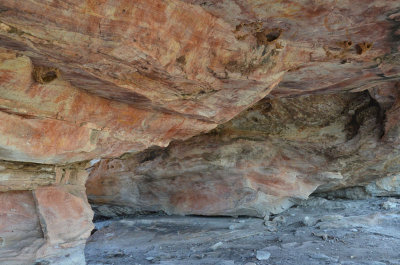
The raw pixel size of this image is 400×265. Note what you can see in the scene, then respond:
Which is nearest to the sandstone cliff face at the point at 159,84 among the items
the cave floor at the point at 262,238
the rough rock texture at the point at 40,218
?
the rough rock texture at the point at 40,218

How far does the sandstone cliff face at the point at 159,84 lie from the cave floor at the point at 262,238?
176 cm

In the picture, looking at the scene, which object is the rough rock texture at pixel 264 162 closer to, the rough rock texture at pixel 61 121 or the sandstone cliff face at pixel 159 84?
the sandstone cliff face at pixel 159 84

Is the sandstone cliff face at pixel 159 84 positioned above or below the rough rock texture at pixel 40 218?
above

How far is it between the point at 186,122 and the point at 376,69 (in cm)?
334

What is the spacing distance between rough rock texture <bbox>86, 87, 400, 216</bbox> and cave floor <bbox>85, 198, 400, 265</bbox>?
2.10 ft

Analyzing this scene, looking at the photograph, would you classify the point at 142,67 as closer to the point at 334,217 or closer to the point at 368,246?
the point at 368,246

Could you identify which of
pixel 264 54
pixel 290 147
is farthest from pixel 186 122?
pixel 290 147

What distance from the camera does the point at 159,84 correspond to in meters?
4.28

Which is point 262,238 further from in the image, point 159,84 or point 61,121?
point 61,121

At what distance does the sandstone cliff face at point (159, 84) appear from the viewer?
10.4 ft

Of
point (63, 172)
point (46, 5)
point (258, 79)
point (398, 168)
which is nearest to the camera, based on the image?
point (46, 5)

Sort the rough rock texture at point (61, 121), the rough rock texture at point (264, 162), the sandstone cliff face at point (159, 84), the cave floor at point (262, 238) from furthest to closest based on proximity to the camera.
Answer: the rough rock texture at point (264, 162)
the cave floor at point (262, 238)
the rough rock texture at point (61, 121)
the sandstone cliff face at point (159, 84)

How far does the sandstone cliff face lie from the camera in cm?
316

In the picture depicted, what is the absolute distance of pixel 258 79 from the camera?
177 inches
